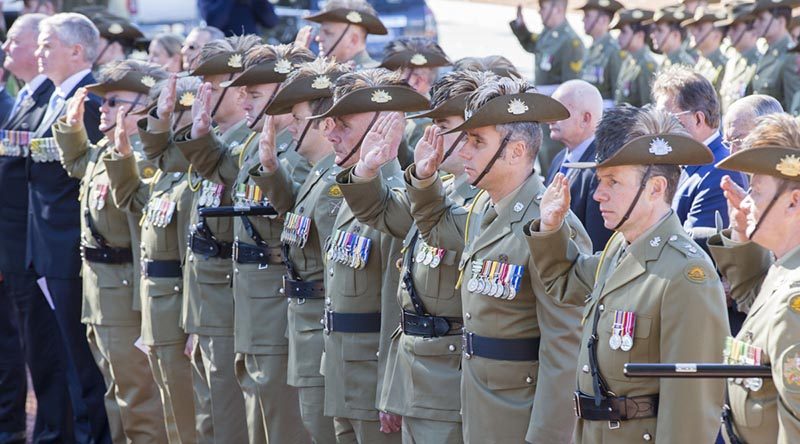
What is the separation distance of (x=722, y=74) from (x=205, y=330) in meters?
9.43

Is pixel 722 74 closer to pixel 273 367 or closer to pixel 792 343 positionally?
pixel 273 367

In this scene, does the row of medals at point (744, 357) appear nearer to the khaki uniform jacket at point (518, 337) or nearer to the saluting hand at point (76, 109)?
the khaki uniform jacket at point (518, 337)

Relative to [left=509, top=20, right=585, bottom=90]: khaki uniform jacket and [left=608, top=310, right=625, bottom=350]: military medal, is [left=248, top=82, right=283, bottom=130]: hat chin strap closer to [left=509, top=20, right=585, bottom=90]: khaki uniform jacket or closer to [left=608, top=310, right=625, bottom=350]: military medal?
[left=608, top=310, right=625, bottom=350]: military medal

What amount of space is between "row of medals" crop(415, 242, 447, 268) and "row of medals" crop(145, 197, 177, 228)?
7.33 feet

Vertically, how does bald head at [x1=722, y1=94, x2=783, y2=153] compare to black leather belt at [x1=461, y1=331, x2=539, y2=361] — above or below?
above

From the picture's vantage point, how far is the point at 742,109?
233 inches

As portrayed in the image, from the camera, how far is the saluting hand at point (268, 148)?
237 inches

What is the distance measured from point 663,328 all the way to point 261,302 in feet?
8.62

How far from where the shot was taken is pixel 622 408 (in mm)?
4195

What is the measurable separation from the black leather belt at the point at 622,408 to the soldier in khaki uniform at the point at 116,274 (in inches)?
149

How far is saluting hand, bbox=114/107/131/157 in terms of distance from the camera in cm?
709

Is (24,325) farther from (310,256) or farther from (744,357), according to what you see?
(744,357)

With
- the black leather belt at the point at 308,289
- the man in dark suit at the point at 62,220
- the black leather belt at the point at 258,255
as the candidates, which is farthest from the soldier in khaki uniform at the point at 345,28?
the black leather belt at the point at 308,289

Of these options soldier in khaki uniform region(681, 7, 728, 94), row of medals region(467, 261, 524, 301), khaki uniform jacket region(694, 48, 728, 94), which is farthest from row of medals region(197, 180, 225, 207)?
soldier in khaki uniform region(681, 7, 728, 94)
